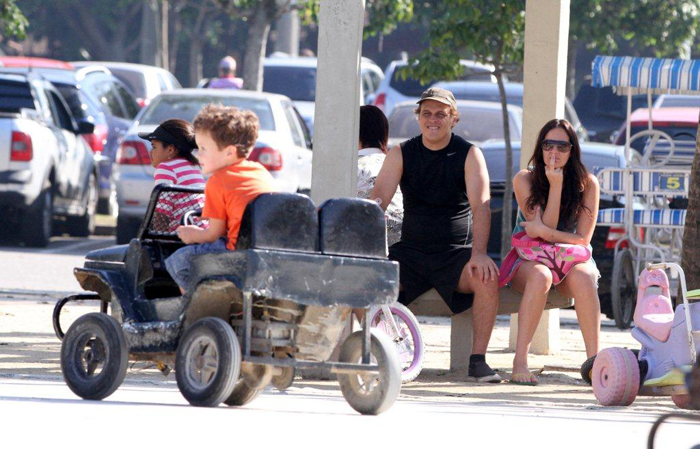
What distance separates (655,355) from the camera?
8094 millimetres

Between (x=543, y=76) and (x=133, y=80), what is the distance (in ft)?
60.5

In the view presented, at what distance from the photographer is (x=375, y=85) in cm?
2867

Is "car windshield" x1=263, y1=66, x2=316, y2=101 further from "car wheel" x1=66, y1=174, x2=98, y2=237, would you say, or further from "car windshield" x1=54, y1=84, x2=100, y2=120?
"car wheel" x1=66, y1=174, x2=98, y2=237

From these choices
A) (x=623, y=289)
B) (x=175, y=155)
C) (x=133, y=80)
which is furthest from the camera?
(x=133, y=80)

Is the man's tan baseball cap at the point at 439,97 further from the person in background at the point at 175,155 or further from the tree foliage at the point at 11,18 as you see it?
the tree foliage at the point at 11,18

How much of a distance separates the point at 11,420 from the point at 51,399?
3.08 feet

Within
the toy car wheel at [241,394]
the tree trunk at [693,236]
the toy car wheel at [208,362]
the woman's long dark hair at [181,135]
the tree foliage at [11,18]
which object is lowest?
the toy car wheel at [241,394]

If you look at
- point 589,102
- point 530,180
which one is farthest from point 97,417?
point 589,102

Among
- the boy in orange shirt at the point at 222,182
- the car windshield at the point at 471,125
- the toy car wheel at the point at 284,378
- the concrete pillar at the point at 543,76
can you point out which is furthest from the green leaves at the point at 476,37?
the boy in orange shirt at the point at 222,182

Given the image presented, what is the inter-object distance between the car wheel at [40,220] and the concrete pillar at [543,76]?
8.24 m

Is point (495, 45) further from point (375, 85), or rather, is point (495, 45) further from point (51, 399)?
point (375, 85)

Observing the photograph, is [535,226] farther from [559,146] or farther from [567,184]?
[559,146]

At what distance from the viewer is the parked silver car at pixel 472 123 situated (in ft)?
59.1

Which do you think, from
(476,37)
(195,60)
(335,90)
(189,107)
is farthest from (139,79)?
(195,60)
